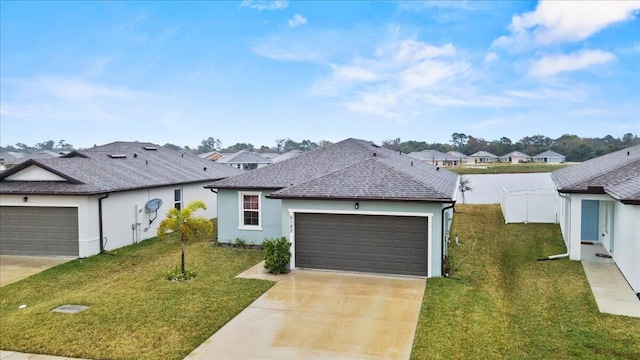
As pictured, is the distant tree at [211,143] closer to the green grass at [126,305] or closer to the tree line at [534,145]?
the tree line at [534,145]

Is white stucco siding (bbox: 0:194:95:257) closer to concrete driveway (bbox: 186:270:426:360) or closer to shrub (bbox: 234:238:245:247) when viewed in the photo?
shrub (bbox: 234:238:245:247)

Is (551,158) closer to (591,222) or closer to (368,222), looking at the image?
(591,222)

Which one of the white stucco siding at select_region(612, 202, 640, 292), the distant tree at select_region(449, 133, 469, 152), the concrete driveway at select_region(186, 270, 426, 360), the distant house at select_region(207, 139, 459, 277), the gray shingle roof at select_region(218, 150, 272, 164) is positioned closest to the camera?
the concrete driveway at select_region(186, 270, 426, 360)

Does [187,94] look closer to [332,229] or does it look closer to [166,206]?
[166,206]

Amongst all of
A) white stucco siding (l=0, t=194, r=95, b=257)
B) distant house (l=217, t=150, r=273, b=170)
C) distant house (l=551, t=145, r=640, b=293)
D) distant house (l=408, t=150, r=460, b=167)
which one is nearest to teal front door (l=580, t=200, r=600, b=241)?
distant house (l=551, t=145, r=640, b=293)

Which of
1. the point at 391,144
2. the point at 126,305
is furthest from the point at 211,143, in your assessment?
the point at 126,305
